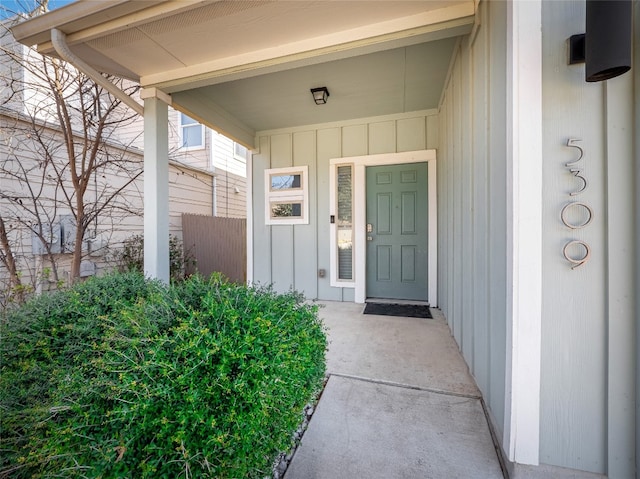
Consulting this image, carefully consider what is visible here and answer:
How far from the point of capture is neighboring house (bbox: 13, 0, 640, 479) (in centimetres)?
110

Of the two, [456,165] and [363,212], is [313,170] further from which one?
[456,165]

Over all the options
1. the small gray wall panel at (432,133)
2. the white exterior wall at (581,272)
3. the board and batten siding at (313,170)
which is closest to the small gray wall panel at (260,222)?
the board and batten siding at (313,170)

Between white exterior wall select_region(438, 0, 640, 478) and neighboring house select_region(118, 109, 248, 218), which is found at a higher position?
neighboring house select_region(118, 109, 248, 218)

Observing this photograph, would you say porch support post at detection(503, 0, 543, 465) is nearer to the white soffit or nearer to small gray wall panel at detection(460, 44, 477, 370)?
small gray wall panel at detection(460, 44, 477, 370)

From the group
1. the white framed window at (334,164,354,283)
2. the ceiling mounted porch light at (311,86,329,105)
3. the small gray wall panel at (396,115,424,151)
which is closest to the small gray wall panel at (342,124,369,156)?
the white framed window at (334,164,354,283)

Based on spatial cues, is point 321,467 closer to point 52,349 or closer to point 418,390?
point 418,390

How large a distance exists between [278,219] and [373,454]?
133 inches

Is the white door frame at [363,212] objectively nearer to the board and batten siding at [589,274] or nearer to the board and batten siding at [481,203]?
the board and batten siding at [481,203]

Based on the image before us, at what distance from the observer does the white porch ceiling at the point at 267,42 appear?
187 cm

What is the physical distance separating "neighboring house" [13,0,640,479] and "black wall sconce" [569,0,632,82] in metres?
0.02

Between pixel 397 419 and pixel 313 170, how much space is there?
3311mm

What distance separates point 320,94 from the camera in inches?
119

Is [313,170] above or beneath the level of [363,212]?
above

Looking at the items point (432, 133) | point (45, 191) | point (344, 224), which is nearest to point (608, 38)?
point (432, 133)
